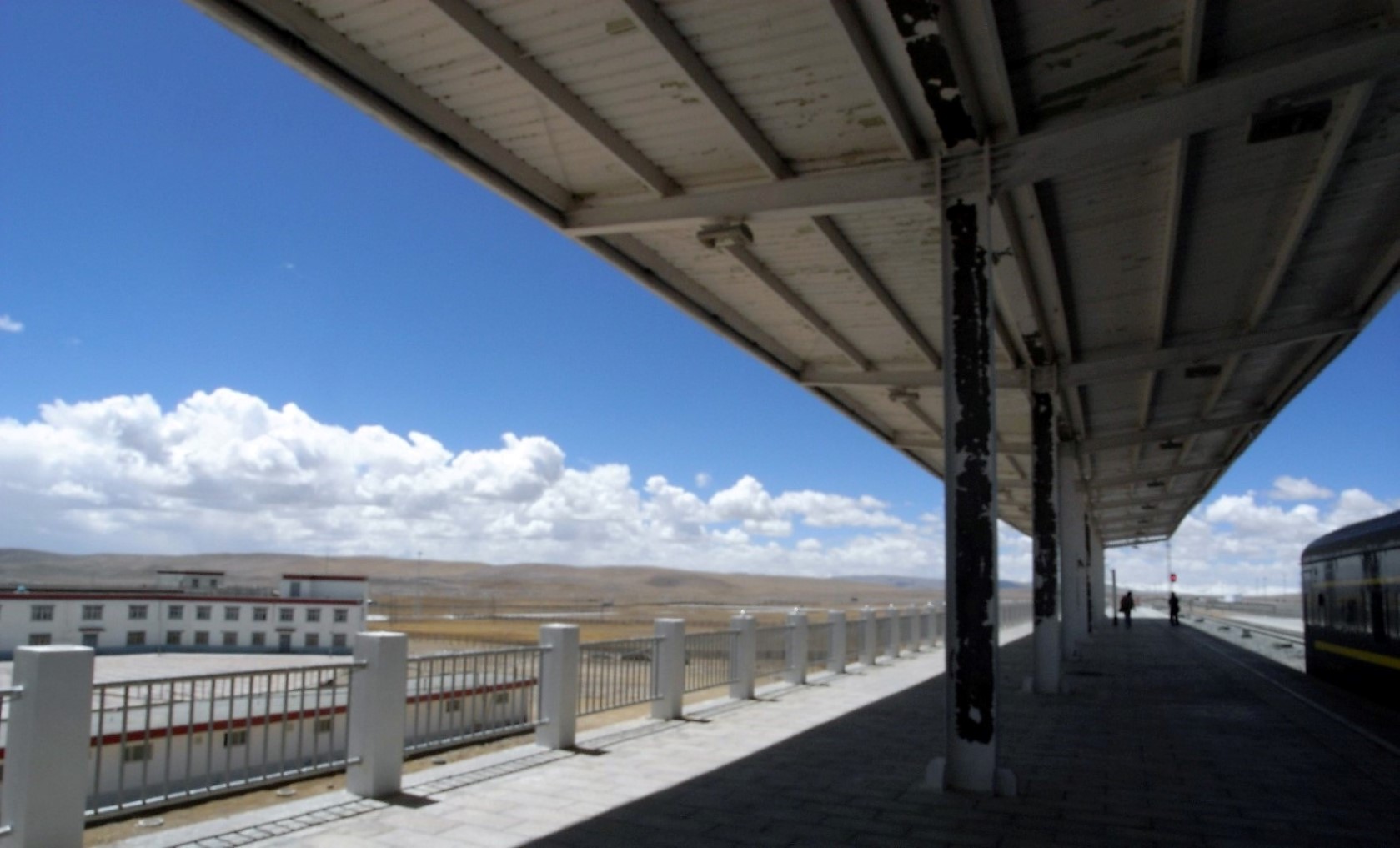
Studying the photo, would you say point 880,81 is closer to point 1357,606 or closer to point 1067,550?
point 1357,606

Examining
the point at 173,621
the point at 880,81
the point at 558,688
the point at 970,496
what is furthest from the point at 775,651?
the point at 173,621

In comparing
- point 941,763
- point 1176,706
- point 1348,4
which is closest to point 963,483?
point 941,763

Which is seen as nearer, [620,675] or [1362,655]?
[620,675]

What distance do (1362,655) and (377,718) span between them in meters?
17.0

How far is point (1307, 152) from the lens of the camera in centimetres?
921

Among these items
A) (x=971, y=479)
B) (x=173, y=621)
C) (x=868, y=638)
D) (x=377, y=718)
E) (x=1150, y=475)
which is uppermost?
(x=1150, y=475)

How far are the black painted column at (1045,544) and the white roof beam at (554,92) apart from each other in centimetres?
932

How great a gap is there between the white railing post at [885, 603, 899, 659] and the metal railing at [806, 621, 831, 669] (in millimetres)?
4441

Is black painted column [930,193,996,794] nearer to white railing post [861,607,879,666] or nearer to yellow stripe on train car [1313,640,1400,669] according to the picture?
yellow stripe on train car [1313,640,1400,669]

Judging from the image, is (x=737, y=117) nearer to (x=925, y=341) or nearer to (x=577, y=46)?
(x=577, y=46)

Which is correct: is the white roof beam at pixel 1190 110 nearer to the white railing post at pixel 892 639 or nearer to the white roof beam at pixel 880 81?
the white roof beam at pixel 880 81

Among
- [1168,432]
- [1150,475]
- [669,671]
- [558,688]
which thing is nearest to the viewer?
[558,688]

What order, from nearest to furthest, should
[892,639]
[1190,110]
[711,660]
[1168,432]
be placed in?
[1190,110] < [711,660] < [1168,432] < [892,639]

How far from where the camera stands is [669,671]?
11992 mm
